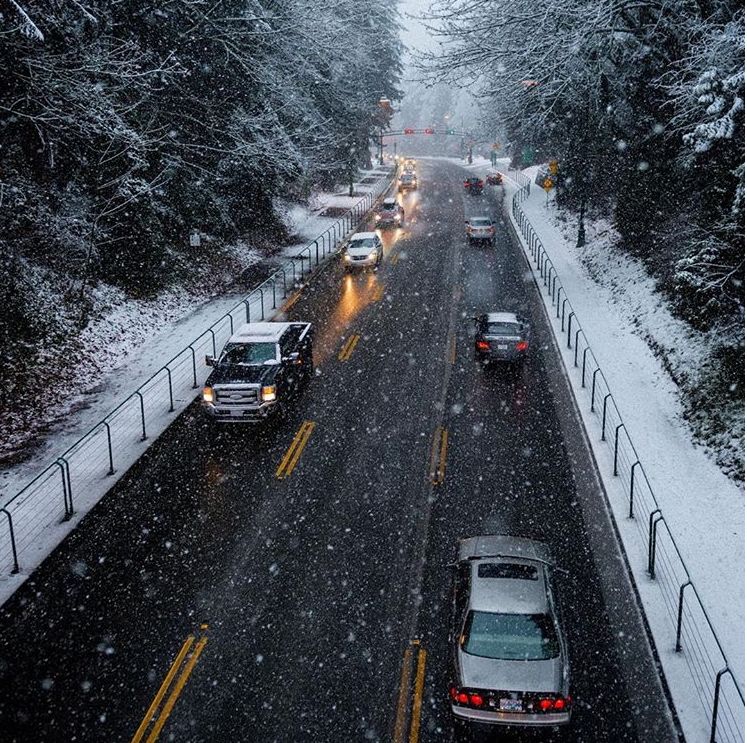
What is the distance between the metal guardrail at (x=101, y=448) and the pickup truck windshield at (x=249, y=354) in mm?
1525

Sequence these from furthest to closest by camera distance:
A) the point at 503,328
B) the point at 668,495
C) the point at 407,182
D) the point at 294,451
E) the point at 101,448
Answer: the point at 407,182 → the point at 503,328 → the point at 101,448 → the point at 294,451 → the point at 668,495

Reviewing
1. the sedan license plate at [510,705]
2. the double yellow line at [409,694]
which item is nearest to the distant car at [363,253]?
the double yellow line at [409,694]

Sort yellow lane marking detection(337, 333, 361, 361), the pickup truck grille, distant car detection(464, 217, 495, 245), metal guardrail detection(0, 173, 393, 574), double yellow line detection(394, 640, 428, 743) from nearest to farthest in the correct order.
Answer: double yellow line detection(394, 640, 428, 743) → metal guardrail detection(0, 173, 393, 574) → the pickup truck grille → yellow lane marking detection(337, 333, 361, 361) → distant car detection(464, 217, 495, 245)

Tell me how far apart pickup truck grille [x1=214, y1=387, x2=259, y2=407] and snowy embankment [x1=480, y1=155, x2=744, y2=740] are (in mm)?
7796

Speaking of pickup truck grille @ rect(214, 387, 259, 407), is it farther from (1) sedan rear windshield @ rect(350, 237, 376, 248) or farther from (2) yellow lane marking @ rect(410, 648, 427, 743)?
(1) sedan rear windshield @ rect(350, 237, 376, 248)

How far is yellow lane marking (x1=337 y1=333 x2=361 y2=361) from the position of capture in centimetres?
2162

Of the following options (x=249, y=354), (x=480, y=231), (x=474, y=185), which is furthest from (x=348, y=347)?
(x=474, y=185)

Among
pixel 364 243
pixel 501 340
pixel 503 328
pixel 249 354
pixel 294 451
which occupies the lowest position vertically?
pixel 294 451

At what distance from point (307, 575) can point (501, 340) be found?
10810 millimetres

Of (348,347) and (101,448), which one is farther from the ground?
(348,347)

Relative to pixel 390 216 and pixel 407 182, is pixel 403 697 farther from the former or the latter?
pixel 407 182

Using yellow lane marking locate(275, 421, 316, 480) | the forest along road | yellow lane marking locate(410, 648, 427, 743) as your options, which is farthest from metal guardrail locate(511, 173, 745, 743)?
yellow lane marking locate(275, 421, 316, 480)

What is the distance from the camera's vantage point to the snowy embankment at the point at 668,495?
9539 mm

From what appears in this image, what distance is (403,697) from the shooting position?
347 inches
